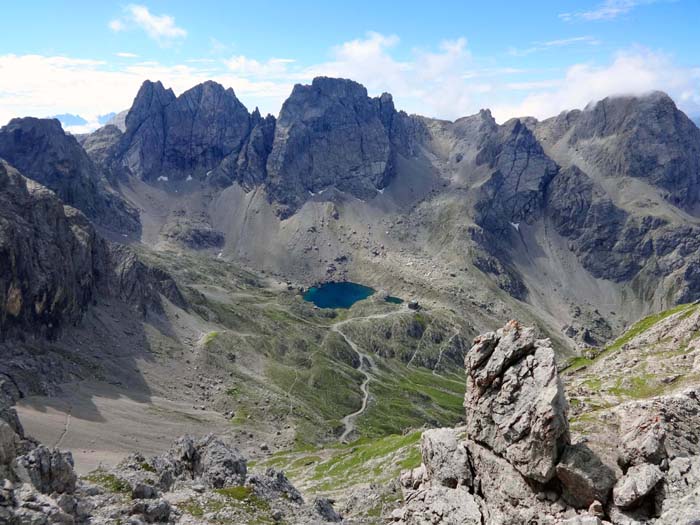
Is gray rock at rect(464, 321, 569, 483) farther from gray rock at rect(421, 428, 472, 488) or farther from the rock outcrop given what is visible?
gray rock at rect(421, 428, 472, 488)

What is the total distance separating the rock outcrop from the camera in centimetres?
3434

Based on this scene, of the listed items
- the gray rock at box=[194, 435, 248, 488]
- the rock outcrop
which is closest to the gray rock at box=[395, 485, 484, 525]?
the rock outcrop

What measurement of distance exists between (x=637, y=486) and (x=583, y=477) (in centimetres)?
333

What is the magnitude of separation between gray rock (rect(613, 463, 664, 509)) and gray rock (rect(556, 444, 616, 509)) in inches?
37.2

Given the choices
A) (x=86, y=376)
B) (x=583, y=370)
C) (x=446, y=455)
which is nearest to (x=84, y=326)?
(x=86, y=376)

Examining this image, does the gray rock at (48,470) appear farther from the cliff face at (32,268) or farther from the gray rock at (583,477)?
the cliff face at (32,268)

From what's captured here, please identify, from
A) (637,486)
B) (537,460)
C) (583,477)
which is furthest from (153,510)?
(637,486)

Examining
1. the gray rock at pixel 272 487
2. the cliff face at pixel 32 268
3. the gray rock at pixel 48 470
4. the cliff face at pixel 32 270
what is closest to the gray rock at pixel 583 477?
the gray rock at pixel 272 487

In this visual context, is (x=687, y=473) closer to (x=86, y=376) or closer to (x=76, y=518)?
(x=76, y=518)

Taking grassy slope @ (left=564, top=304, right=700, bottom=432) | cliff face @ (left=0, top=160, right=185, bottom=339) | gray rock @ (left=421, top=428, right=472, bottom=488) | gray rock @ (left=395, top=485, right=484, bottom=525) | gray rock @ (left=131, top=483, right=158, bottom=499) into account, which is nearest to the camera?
gray rock @ (left=395, top=485, right=484, bottom=525)

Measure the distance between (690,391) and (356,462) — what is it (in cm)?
8402

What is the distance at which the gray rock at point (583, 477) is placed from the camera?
118 ft

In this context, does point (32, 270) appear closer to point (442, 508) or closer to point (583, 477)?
point (442, 508)

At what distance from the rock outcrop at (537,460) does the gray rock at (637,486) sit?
0.06 metres
